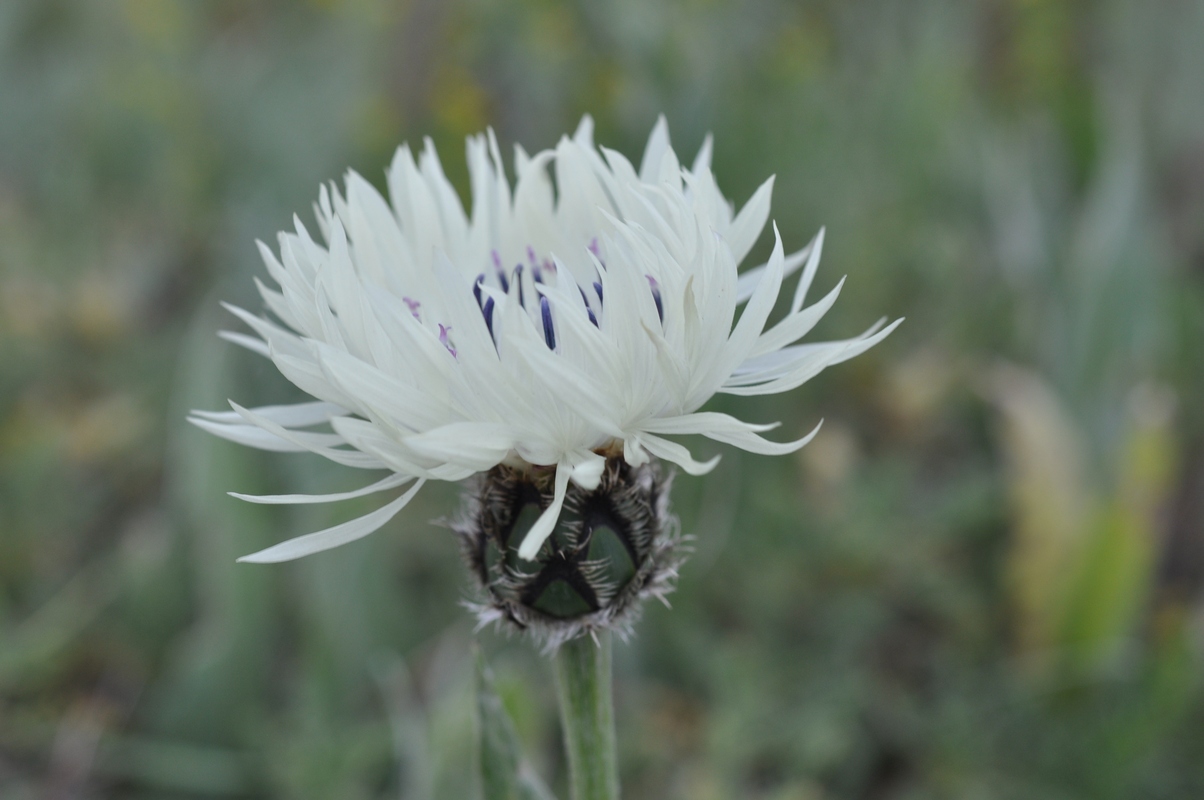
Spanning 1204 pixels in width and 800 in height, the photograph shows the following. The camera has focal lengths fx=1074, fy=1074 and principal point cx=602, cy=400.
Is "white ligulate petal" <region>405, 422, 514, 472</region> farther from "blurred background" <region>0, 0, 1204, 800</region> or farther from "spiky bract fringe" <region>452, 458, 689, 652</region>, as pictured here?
"blurred background" <region>0, 0, 1204, 800</region>

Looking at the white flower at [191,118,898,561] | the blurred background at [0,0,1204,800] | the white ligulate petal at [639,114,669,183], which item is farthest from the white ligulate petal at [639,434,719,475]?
the blurred background at [0,0,1204,800]

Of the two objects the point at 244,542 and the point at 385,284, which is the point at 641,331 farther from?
the point at 244,542

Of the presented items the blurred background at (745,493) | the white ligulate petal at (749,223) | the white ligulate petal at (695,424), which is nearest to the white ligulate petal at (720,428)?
the white ligulate petal at (695,424)

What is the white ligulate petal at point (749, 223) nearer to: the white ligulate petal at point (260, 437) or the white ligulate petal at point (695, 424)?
the white ligulate petal at point (695, 424)

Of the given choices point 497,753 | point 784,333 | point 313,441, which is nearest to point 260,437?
point 313,441

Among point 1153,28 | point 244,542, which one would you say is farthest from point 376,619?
point 1153,28

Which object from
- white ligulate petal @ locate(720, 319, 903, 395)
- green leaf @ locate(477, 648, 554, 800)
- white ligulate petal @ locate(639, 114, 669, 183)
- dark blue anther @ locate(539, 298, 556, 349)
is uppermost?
white ligulate petal @ locate(639, 114, 669, 183)
